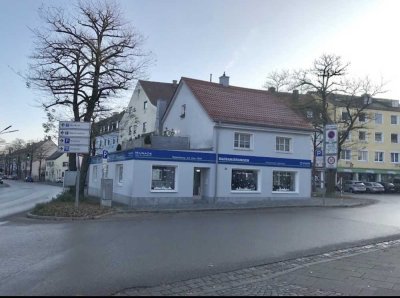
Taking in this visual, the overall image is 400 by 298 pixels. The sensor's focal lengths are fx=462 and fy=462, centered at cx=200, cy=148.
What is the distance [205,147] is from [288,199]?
658 centimetres

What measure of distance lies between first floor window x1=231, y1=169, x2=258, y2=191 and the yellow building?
4022 centimetres

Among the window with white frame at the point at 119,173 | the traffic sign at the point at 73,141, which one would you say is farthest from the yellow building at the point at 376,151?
→ the traffic sign at the point at 73,141

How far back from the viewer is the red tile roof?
29.9 m

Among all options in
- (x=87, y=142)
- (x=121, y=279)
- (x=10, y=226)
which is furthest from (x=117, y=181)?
(x=121, y=279)

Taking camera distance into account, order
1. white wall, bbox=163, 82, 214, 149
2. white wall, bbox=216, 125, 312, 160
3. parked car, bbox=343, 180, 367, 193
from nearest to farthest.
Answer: white wall, bbox=216, 125, 312, 160, white wall, bbox=163, 82, 214, 149, parked car, bbox=343, 180, 367, 193

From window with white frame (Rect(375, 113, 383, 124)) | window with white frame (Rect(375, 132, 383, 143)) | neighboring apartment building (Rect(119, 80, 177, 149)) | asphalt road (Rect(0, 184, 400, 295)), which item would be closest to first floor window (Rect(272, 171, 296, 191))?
asphalt road (Rect(0, 184, 400, 295))

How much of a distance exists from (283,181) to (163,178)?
884cm

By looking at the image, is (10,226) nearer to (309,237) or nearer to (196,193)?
(309,237)

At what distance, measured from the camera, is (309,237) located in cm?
1380

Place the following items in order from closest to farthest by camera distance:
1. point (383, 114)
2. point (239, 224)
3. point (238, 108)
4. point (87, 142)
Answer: point (239, 224), point (87, 142), point (238, 108), point (383, 114)

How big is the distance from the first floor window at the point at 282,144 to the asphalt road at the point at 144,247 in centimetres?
1219

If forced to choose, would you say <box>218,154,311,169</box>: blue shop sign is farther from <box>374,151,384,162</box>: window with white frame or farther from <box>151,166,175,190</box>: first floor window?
<box>374,151,384,162</box>: window with white frame

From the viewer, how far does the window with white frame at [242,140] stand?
29297mm

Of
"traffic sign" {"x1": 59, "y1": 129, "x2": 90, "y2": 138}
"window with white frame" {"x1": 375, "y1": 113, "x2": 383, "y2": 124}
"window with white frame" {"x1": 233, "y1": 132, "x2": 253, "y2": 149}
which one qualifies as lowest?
"traffic sign" {"x1": 59, "y1": 129, "x2": 90, "y2": 138}
